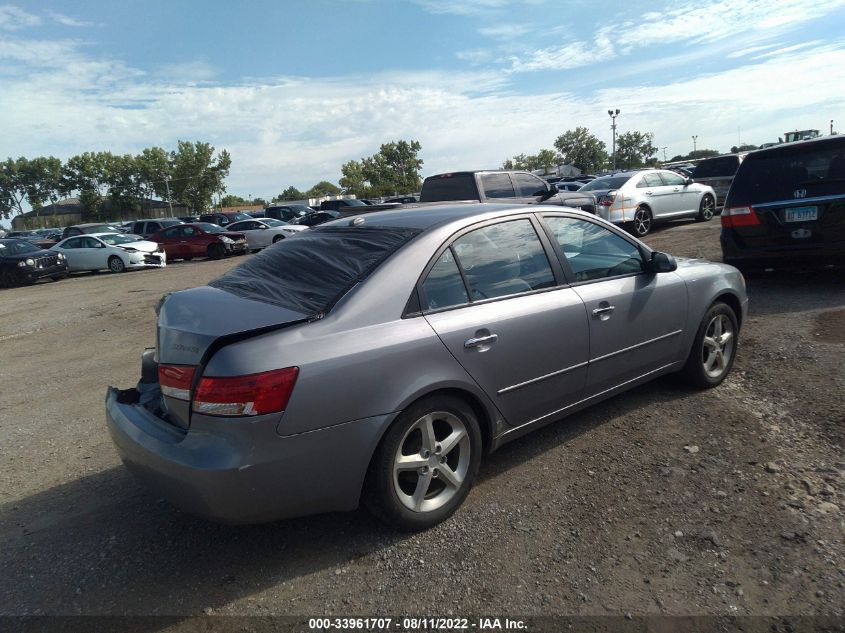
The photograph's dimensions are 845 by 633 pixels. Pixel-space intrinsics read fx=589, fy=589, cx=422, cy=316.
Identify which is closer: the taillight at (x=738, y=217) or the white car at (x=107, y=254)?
the taillight at (x=738, y=217)

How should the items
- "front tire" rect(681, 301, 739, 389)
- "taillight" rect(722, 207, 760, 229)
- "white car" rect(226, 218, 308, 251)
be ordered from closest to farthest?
1. "front tire" rect(681, 301, 739, 389)
2. "taillight" rect(722, 207, 760, 229)
3. "white car" rect(226, 218, 308, 251)

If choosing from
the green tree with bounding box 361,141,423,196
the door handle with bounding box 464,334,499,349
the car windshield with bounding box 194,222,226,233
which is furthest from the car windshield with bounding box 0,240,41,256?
the green tree with bounding box 361,141,423,196

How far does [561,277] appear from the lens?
372 cm

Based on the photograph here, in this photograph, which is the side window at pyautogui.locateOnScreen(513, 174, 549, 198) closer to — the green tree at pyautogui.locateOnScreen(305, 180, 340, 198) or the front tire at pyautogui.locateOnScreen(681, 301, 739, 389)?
the front tire at pyautogui.locateOnScreen(681, 301, 739, 389)

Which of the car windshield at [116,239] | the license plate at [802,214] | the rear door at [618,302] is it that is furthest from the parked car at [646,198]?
the car windshield at [116,239]

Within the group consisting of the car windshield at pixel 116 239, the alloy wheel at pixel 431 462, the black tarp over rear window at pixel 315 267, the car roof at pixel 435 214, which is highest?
the car windshield at pixel 116 239

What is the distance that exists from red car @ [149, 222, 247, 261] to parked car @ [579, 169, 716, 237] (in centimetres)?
1436

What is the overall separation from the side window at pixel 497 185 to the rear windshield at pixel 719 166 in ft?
29.9

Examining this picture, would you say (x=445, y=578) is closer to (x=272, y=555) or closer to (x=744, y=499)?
(x=272, y=555)

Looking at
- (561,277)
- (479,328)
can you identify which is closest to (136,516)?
(479,328)

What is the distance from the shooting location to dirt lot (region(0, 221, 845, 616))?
2.56m

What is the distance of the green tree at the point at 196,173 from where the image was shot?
8438cm

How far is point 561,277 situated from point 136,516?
2.89m

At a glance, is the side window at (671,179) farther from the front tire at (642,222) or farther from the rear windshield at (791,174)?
the rear windshield at (791,174)
